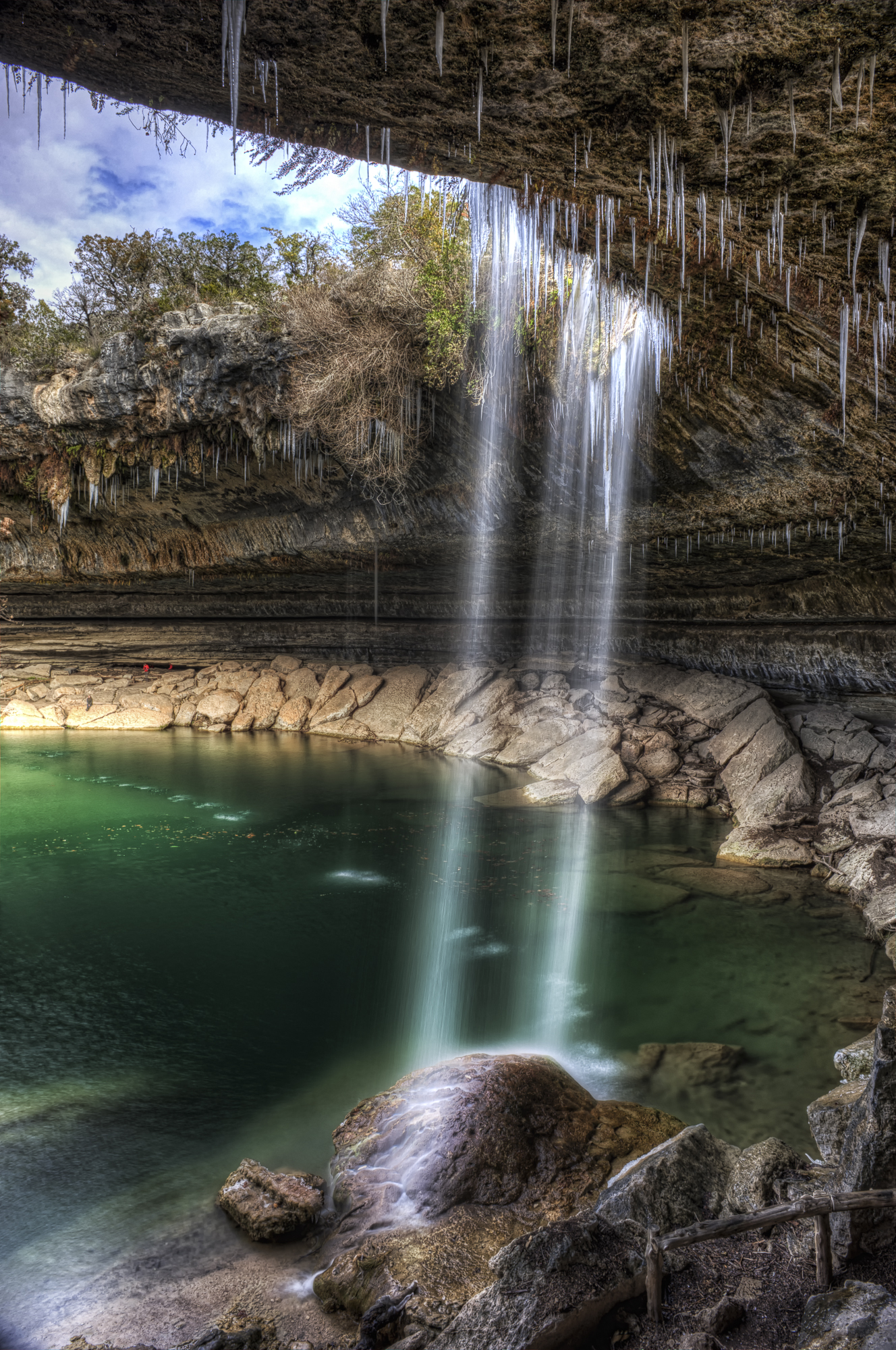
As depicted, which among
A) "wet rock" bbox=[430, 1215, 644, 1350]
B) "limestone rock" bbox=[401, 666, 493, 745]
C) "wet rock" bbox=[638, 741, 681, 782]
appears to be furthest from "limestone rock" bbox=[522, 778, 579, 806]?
"wet rock" bbox=[430, 1215, 644, 1350]

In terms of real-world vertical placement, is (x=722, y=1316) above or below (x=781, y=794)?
above

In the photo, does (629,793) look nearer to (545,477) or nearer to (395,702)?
(545,477)

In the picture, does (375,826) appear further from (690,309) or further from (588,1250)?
(588,1250)

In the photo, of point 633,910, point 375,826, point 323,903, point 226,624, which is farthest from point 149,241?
point 633,910

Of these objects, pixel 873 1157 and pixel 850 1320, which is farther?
pixel 873 1157

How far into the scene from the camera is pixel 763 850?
33.8 feet

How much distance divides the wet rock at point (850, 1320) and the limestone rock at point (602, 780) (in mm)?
10849

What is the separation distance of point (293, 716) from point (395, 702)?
2.84m

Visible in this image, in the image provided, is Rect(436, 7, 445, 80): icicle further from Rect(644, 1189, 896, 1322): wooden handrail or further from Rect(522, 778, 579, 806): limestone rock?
Rect(522, 778, 579, 806): limestone rock

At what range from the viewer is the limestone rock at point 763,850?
33.0ft

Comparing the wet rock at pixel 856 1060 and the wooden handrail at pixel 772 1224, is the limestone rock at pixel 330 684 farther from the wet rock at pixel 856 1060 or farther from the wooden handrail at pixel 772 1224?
the wooden handrail at pixel 772 1224

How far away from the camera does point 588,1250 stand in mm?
2793

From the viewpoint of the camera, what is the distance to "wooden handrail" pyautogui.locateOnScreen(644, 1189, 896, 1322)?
2.45m

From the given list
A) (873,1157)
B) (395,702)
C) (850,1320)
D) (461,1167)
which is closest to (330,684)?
(395,702)
